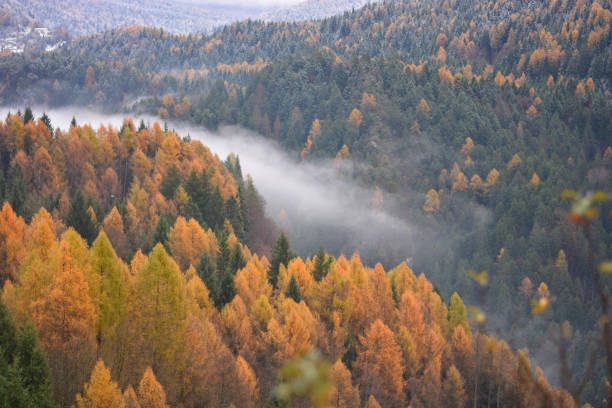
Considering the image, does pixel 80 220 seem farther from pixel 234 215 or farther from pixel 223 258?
pixel 234 215

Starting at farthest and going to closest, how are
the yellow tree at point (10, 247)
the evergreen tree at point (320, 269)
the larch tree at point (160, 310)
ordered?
the evergreen tree at point (320, 269) → the yellow tree at point (10, 247) → the larch tree at point (160, 310)

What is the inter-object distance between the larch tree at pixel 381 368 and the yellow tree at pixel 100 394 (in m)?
27.9

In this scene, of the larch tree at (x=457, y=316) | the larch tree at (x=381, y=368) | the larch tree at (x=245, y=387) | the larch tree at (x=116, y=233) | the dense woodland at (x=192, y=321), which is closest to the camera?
the dense woodland at (x=192, y=321)

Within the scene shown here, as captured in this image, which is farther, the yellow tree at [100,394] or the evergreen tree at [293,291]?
the evergreen tree at [293,291]

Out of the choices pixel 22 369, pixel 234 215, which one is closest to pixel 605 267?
pixel 22 369

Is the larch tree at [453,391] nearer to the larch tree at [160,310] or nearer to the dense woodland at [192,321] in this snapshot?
the dense woodland at [192,321]

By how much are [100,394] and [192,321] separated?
13.2 metres

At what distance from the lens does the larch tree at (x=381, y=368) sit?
171 ft

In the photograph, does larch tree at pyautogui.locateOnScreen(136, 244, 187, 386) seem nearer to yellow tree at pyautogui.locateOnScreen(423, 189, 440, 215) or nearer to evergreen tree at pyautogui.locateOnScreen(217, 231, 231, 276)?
evergreen tree at pyautogui.locateOnScreen(217, 231, 231, 276)

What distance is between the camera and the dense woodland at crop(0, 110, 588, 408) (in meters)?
33.7

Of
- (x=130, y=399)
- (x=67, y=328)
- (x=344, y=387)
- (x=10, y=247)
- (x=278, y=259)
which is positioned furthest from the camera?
(x=278, y=259)

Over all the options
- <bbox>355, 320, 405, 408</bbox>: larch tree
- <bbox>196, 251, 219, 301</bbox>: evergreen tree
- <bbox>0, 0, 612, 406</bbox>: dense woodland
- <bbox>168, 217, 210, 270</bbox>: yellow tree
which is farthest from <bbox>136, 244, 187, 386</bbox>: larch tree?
<bbox>168, 217, 210, 270</bbox>: yellow tree

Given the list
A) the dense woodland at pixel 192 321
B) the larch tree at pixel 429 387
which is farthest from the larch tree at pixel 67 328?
the larch tree at pixel 429 387

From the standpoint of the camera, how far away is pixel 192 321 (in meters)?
43.0
